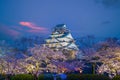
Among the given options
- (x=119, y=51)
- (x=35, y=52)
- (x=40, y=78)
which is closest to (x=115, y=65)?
(x=119, y=51)

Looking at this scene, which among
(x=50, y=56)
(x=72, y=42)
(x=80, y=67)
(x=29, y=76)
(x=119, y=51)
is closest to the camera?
(x=29, y=76)

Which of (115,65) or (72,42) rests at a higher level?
(72,42)

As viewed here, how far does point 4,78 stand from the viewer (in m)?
38.7

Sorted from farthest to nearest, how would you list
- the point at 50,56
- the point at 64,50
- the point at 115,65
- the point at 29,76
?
the point at 64,50 < the point at 50,56 < the point at 29,76 < the point at 115,65

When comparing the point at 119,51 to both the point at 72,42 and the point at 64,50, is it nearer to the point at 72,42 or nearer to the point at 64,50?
the point at 64,50

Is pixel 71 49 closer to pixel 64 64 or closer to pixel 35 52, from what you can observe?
pixel 64 64

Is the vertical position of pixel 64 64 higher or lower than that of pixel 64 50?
lower

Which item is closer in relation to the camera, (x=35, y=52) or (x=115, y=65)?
(x=115, y=65)

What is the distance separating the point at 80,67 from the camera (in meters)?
52.2

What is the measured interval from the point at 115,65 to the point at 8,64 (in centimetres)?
1805

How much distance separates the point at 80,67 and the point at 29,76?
56.9 ft

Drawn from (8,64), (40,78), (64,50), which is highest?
Answer: (64,50)

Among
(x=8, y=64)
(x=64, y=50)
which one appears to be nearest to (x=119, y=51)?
(x=8, y=64)

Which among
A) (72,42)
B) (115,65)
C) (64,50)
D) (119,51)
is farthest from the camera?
(72,42)
